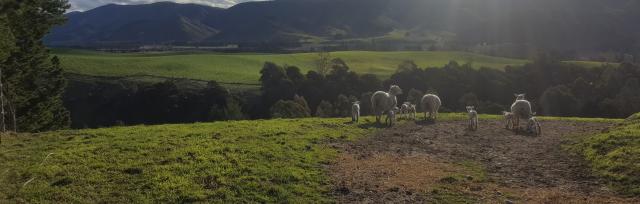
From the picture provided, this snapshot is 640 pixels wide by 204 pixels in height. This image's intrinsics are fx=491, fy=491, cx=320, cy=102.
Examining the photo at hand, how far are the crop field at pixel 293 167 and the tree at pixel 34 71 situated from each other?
44.8 ft

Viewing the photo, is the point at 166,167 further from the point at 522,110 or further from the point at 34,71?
the point at 34,71

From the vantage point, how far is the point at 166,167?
17484mm

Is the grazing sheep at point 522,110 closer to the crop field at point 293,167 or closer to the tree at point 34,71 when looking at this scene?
the crop field at point 293,167

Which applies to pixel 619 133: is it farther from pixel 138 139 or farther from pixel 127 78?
pixel 127 78

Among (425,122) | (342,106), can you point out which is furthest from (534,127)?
(342,106)

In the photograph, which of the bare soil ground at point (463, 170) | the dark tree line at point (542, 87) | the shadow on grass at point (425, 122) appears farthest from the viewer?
the dark tree line at point (542, 87)

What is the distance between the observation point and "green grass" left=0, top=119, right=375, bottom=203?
14.9 metres

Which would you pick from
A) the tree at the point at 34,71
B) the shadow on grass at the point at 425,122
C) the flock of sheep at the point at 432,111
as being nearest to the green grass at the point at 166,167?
the flock of sheep at the point at 432,111

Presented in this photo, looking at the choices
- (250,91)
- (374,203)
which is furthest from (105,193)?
(250,91)

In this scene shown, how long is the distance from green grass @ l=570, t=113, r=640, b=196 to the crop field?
0.32 ft

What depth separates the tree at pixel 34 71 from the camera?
35.8 meters

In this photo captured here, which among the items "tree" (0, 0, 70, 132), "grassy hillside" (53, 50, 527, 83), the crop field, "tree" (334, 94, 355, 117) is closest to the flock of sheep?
the crop field

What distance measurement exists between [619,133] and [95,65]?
129526mm

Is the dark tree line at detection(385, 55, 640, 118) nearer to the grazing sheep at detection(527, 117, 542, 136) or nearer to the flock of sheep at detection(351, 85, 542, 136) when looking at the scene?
the flock of sheep at detection(351, 85, 542, 136)
